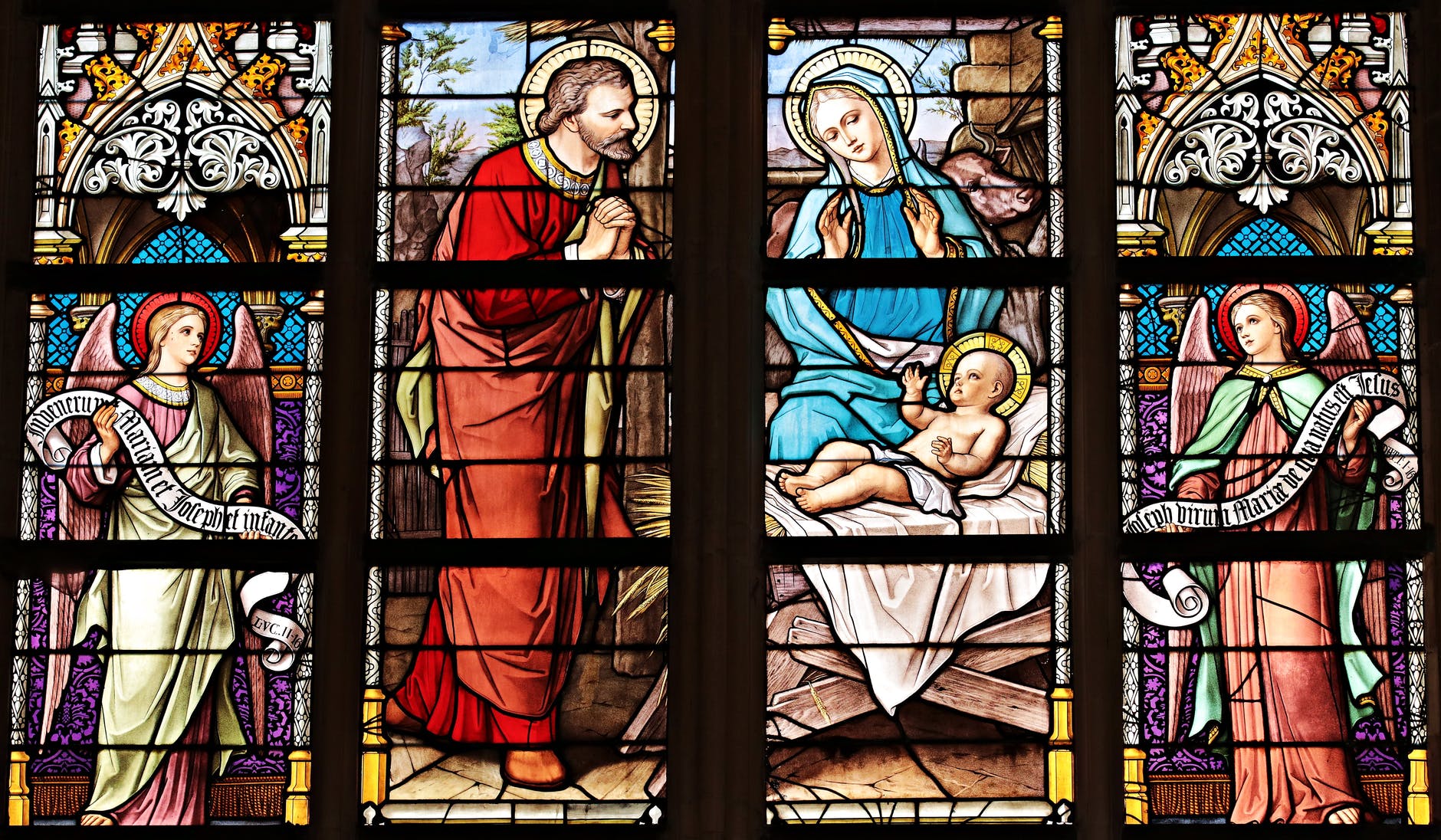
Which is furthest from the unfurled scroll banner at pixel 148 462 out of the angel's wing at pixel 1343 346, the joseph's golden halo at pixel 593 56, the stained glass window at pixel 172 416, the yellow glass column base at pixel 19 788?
the angel's wing at pixel 1343 346

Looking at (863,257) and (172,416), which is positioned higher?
(863,257)

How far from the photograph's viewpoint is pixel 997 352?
728 centimetres

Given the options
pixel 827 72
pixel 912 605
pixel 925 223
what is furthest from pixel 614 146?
pixel 912 605

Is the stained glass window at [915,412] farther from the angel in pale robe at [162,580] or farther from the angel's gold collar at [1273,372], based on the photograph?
the angel in pale robe at [162,580]

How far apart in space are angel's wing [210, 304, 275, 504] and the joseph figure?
0.46 m

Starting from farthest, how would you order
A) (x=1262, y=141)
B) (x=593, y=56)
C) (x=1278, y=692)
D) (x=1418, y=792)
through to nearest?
1. (x=593, y=56)
2. (x=1262, y=141)
3. (x=1278, y=692)
4. (x=1418, y=792)

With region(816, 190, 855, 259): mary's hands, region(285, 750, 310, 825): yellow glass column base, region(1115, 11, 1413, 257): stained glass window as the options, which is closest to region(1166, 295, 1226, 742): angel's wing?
region(1115, 11, 1413, 257): stained glass window

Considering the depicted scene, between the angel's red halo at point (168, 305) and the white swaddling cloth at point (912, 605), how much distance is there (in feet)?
7.07

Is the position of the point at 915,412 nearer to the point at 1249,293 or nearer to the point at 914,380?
the point at 914,380

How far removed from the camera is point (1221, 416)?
285 inches

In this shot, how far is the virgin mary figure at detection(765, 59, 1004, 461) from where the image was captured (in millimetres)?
7242

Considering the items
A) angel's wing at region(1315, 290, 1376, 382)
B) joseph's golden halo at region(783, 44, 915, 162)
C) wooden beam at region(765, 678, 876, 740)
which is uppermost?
joseph's golden halo at region(783, 44, 915, 162)

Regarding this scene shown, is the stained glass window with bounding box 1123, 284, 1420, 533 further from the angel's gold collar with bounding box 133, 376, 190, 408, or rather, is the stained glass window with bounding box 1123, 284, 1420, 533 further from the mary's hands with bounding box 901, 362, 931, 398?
the angel's gold collar with bounding box 133, 376, 190, 408

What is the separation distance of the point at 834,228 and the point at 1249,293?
1.43 m
